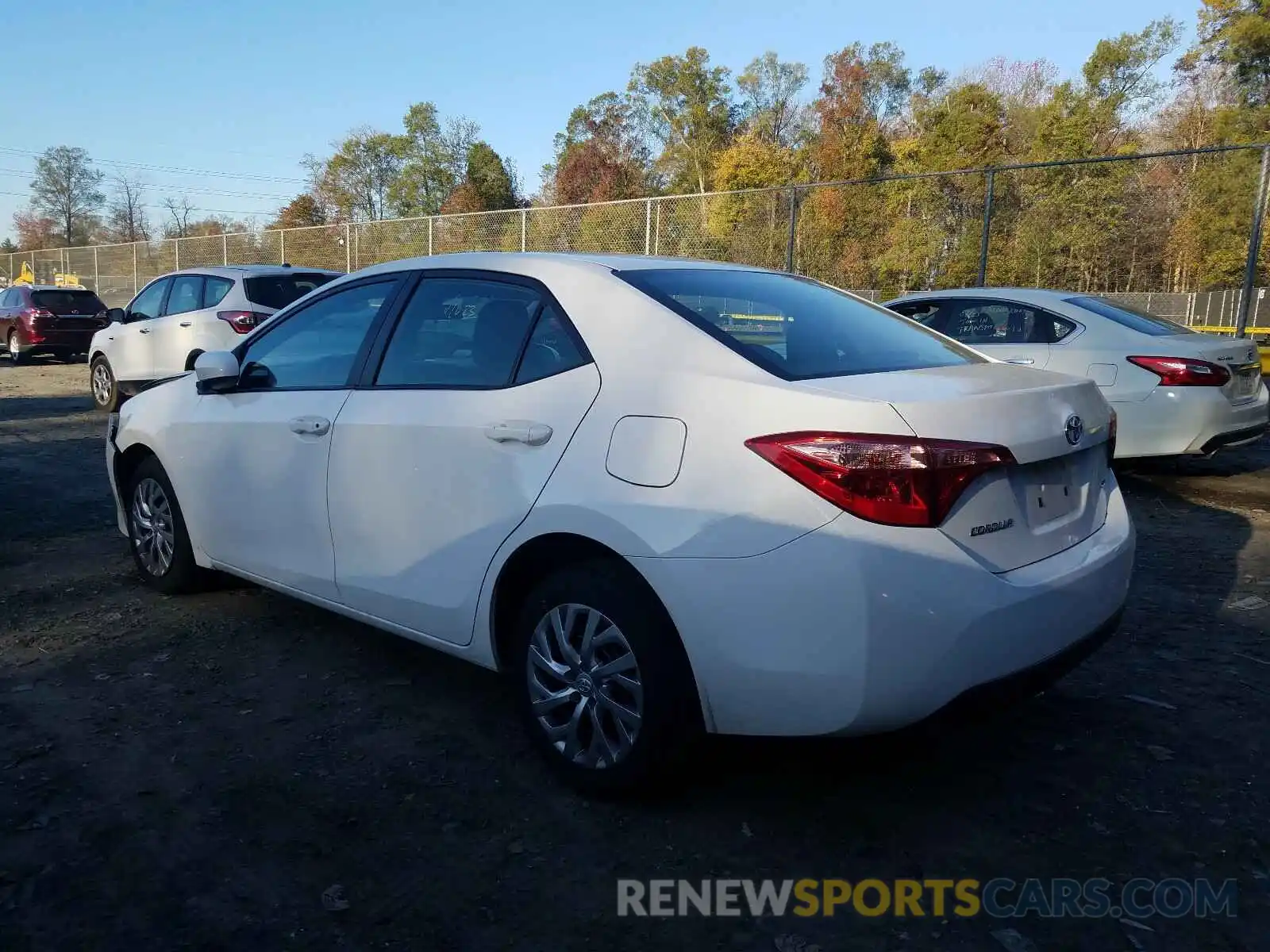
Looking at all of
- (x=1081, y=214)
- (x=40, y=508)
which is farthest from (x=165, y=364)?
(x=1081, y=214)

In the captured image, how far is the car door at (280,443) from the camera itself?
12.3 feet

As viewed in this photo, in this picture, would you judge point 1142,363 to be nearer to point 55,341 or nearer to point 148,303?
point 148,303

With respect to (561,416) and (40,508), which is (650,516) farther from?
(40,508)

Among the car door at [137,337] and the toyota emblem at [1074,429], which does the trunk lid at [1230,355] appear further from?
the car door at [137,337]

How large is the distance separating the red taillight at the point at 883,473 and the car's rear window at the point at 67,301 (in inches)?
774

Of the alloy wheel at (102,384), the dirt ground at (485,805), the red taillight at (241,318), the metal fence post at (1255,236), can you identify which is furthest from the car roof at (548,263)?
the alloy wheel at (102,384)

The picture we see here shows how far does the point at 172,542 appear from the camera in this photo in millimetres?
4629

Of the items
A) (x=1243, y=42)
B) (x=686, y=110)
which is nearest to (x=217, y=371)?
(x=1243, y=42)

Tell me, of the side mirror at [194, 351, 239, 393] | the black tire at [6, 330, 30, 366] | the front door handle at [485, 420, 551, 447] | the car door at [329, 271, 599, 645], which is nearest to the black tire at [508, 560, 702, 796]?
the car door at [329, 271, 599, 645]

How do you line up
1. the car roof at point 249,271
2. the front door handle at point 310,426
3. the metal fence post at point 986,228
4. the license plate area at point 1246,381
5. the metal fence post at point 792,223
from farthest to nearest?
the metal fence post at point 792,223
the metal fence post at point 986,228
the car roof at point 249,271
the license plate area at point 1246,381
the front door handle at point 310,426

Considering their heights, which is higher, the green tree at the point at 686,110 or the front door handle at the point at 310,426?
the green tree at the point at 686,110

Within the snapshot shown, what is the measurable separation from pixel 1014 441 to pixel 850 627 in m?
0.69

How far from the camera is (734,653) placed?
2.49 m

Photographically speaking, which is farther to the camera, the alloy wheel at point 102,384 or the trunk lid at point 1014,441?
the alloy wheel at point 102,384
